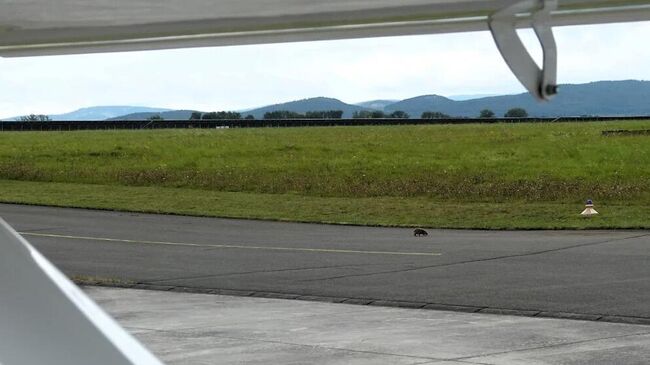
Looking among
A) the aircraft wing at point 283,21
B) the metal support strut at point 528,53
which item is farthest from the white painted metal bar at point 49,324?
the metal support strut at point 528,53

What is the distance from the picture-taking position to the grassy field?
Answer: 21.3m

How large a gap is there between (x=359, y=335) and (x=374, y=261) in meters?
5.21

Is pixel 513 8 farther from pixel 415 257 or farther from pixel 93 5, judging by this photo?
pixel 415 257

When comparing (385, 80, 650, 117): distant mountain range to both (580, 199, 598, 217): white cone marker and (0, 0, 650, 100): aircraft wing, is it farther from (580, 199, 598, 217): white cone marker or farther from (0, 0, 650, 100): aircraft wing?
(580, 199, 598, 217): white cone marker

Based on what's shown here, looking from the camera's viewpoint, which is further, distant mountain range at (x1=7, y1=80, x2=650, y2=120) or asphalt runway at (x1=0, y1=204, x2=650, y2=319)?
asphalt runway at (x1=0, y1=204, x2=650, y2=319)

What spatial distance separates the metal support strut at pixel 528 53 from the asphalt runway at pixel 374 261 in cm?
791

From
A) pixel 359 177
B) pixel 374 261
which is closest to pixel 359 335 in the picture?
pixel 374 261

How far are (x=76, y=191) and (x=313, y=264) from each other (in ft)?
48.4

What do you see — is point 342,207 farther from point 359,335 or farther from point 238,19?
point 238,19

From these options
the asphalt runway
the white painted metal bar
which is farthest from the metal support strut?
the asphalt runway

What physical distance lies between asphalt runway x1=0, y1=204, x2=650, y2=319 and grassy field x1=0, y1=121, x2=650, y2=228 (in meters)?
2.00

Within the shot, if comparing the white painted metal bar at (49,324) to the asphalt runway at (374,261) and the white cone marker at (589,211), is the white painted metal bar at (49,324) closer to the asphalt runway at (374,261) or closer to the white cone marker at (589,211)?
the asphalt runway at (374,261)

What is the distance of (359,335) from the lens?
9.05 m

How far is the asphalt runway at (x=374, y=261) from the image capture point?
36.9ft
